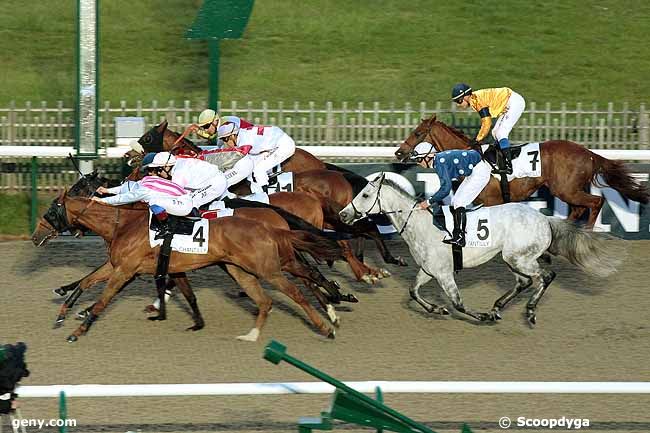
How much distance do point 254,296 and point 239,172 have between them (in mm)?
1669

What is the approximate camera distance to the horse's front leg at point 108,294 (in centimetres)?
928

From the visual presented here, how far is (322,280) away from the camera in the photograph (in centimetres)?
972

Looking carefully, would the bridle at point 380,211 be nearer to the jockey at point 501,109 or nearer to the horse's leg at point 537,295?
the horse's leg at point 537,295

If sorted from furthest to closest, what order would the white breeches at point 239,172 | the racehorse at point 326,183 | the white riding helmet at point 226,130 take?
the white riding helmet at point 226,130 → the racehorse at point 326,183 → the white breeches at point 239,172

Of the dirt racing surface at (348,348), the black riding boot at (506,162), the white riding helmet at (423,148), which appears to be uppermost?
the white riding helmet at (423,148)

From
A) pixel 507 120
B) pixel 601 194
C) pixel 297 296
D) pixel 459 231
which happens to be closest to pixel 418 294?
pixel 459 231

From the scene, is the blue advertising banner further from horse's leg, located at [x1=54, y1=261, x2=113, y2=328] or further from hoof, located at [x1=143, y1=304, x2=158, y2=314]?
horse's leg, located at [x1=54, y1=261, x2=113, y2=328]

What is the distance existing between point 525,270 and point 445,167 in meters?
1.14

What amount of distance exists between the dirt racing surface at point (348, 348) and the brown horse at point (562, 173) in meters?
0.75

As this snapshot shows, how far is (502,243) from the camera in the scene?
9781 millimetres

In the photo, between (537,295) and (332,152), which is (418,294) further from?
(332,152)

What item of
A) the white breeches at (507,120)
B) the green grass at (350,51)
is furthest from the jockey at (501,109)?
the green grass at (350,51)

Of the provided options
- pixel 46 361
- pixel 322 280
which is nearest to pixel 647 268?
pixel 322 280

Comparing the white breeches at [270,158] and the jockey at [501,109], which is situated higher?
the jockey at [501,109]
